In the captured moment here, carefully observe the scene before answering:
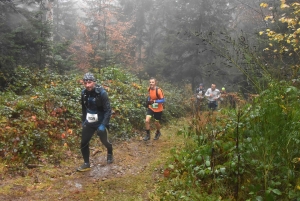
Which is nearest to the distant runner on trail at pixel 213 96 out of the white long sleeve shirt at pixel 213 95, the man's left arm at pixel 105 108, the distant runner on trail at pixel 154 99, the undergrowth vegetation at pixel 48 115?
the white long sleeve shirt at pixel 213 95

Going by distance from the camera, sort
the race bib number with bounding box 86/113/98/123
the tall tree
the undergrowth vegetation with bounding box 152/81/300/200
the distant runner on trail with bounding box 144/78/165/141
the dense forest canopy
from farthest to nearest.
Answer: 1. the tall tree
2. the distant runner on trail with bounding box 144/78/165/141
3. the race bib number with bounding box 86/113/98/123
4. the dense forest canopy
5. the undergrowth vegetation with bounding box 152/81/300/200

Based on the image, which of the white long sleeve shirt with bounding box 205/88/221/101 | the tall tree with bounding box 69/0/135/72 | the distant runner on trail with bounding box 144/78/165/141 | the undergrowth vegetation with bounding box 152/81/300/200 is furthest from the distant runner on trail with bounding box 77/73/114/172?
the tall tree with bounding box 69/0/135/72

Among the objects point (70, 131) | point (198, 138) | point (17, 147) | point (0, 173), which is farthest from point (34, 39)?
point (198, 138)

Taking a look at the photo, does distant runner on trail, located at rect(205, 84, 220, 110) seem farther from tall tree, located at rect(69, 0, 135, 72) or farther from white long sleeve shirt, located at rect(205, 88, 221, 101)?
tall tree, located at rect(69, 0, 135, 72)

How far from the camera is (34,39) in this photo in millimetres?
12617

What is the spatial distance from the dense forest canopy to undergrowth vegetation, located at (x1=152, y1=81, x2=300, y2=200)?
439 mm

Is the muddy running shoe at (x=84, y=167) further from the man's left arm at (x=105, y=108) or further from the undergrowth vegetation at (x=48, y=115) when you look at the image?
the man's left arm at (x=105, y=108)

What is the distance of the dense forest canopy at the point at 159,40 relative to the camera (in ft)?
14.7

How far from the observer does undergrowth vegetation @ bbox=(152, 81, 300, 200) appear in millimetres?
3576

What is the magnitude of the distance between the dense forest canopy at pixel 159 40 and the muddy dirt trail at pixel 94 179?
279cm

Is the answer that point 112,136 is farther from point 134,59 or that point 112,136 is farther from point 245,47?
point 134,59

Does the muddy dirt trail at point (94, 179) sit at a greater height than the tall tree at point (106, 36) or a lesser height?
lesser

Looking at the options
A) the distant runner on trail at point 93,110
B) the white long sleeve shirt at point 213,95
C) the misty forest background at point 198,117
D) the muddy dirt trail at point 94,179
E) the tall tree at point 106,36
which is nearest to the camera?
the misty forest background at point 198,117

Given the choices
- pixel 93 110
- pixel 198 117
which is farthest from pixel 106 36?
pixel 198 117
